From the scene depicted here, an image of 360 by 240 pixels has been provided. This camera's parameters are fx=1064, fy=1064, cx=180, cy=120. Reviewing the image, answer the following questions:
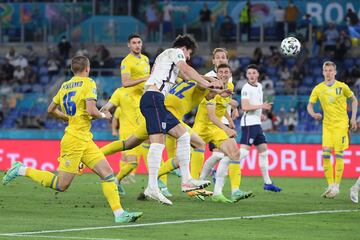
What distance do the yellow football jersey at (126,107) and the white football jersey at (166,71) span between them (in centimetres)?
406

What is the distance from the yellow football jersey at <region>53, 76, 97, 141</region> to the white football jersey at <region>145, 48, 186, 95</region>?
5.80ft

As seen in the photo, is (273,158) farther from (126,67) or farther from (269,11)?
(269,11)

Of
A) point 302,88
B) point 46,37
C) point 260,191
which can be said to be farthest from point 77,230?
point 46,37

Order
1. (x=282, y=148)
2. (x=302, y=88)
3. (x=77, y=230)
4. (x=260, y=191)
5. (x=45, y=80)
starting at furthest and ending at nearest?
(x=45, y=80), (x=302, y=88), (x=282, y=148), (x=260, y=191), (x=77, y=230)

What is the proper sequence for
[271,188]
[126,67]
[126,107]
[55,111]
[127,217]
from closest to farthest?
[127,217], [55,111], [126,67], [126,107], [271,188]

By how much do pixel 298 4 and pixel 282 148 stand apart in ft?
35.0

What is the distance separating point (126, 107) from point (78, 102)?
586 cm

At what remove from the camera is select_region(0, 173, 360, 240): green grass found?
12.5 m

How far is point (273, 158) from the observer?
1025 inches

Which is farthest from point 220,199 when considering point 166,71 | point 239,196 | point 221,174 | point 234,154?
point 166,71

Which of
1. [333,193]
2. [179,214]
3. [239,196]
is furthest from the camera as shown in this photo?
[333,193]

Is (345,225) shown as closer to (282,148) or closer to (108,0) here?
(282,148)

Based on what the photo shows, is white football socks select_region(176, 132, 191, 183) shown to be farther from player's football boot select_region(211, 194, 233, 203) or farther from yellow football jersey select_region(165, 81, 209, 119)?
player's football boot select_region(211, 194, 233, 203)

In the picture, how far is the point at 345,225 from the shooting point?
44.8 feet
